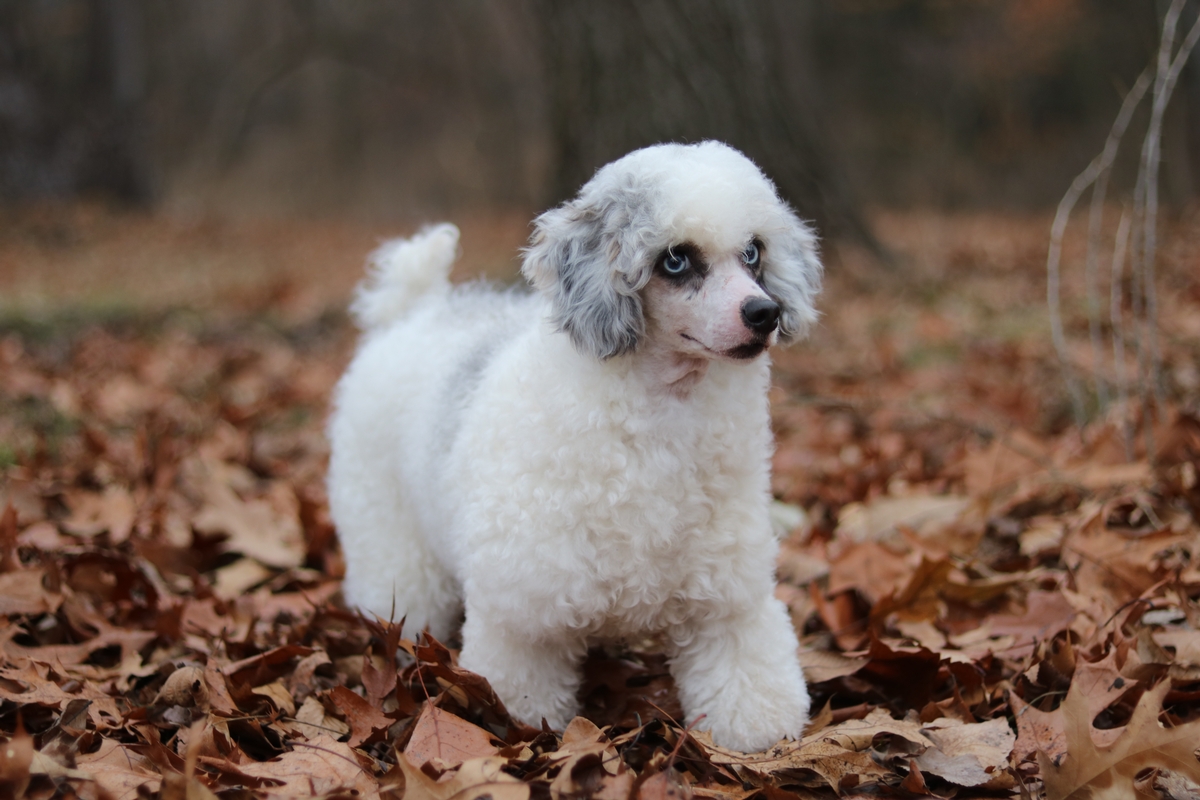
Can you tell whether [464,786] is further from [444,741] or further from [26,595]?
[26,595]

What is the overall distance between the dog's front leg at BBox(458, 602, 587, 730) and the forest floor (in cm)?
5

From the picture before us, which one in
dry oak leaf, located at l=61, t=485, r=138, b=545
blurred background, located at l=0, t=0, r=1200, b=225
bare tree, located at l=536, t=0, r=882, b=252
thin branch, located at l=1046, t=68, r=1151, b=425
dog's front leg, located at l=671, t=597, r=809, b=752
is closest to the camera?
dog's front leg, located at l=671, t=597, r=809, b=752

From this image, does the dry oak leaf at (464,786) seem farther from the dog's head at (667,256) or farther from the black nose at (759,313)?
the black nose at (759,313)

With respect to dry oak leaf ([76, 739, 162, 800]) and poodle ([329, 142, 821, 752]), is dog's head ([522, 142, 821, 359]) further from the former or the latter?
dry oak leaf ([76, 739, 162, 800])

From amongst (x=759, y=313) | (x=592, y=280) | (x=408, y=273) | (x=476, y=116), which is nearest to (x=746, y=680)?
(x=759, y=313)

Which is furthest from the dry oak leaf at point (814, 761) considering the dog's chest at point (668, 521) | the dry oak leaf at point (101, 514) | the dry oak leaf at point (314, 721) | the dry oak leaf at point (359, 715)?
the dry oak leaf at point (101, 514)

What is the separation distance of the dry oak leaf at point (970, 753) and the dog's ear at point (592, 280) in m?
1.02

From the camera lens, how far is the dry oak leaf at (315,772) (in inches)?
72.4

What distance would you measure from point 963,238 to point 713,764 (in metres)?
8.83

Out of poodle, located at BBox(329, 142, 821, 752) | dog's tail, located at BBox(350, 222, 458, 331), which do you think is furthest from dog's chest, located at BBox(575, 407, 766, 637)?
dog's tail, located at BBox(350, 222, 458, 331)

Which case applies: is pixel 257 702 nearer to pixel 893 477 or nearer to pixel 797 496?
pixel 797 496

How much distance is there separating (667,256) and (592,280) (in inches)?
6.2

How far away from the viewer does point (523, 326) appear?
250 centimetres

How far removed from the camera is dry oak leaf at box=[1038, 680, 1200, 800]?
1768 mm
